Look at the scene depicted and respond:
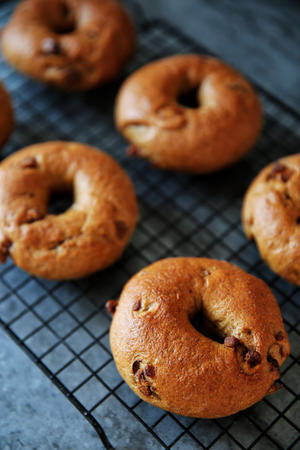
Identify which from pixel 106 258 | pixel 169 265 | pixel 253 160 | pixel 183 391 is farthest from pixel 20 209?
pixel 253 160

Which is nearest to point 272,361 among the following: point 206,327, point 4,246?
point 206,327

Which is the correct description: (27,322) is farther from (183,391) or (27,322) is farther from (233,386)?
(233,386)

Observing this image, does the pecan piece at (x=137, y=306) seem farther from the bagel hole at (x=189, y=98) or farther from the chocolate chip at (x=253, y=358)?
the bagel hole at (x=189, y=98)

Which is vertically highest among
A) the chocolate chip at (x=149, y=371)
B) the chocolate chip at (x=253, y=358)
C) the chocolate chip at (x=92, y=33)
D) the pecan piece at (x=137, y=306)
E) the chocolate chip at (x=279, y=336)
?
the chocolate chip at (x=92, y=33)

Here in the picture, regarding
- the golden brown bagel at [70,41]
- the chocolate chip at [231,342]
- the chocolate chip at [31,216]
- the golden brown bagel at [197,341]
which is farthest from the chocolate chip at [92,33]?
the chocolate chip at [231,342]

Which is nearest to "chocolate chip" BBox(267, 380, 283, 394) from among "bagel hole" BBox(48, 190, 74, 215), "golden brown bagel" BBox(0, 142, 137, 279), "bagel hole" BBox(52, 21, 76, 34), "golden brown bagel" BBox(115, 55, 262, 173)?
"golden brown bagel" BBox(0, 142, 137, 279)

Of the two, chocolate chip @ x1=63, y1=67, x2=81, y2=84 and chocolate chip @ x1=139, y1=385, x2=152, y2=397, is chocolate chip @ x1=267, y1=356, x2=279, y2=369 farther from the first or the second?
chocolate chip @ x1=63, y1=67, x2=81, y2=84

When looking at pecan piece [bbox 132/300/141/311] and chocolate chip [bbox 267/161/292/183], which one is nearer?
pecan piece [bbox 132/300/141/311]
